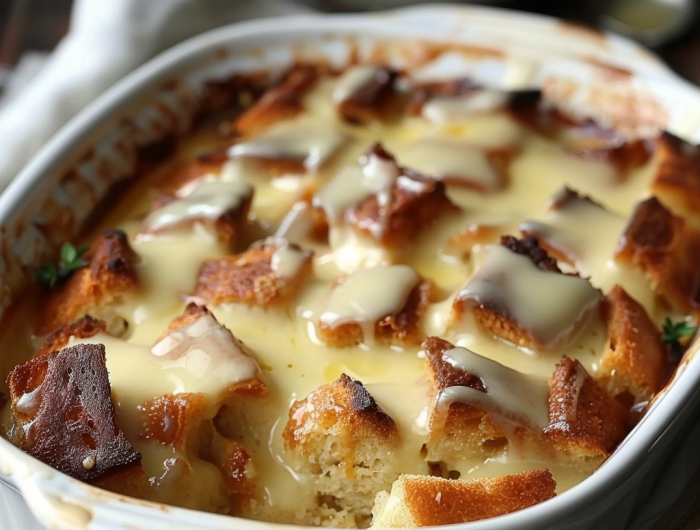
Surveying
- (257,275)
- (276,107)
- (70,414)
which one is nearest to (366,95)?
(276,107)

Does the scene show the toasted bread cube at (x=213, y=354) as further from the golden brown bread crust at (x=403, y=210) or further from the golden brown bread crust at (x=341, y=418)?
the golden brown bread crust at (x=403, y=210)

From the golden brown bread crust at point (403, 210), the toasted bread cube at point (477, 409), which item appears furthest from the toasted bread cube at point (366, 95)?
the toasted bread cube at point (477, 409)

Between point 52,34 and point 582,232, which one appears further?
point 52,34

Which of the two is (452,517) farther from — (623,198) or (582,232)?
(623,198)

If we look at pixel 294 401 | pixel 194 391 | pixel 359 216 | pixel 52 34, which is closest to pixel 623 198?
pixel 359 216

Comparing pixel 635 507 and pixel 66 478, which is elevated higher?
pixel 66 478

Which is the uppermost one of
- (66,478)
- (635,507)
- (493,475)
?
(66,478)
